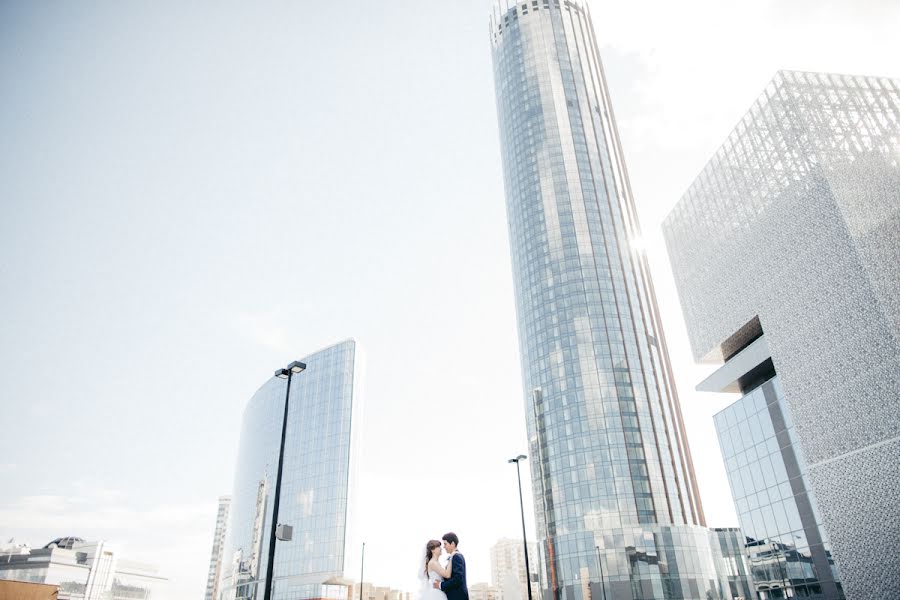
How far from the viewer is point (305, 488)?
364 feet

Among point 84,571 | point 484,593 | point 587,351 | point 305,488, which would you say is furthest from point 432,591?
point 484,593

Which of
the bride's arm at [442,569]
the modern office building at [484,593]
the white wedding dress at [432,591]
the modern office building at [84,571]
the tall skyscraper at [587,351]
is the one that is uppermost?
the tall skyscraper at [587,351]

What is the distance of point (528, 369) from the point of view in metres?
101

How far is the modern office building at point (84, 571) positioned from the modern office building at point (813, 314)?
127135 mm

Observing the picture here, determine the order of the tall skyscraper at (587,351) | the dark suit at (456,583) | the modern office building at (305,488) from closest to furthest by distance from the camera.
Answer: the dark suit at (456,583)
the tall skyscraper at (587,351)
the modern office building at (305,488)

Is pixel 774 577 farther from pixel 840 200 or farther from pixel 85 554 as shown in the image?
pixel 85 554

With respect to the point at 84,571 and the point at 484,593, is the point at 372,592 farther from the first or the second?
the point at 484,593

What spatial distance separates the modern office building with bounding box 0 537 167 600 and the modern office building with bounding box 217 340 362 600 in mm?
26240

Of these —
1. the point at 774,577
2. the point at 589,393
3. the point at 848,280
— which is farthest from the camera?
the point at 589,393

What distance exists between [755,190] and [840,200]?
1012 centimetres

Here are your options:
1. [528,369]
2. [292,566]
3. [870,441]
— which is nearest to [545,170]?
[528,369]

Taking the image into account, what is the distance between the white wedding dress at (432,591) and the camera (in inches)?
255

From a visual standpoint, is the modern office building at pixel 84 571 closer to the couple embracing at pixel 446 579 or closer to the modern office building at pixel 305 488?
the modern office building at pixel 305 488

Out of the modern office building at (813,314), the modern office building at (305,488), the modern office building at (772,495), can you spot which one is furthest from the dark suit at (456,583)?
the modern office building at (305,488)
